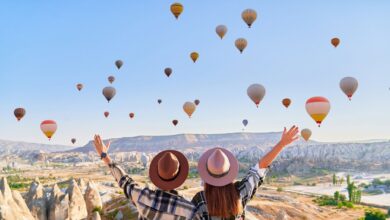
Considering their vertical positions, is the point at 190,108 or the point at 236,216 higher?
the point at 190,108

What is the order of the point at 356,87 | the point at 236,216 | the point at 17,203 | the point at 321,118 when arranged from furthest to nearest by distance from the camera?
the point at 356,87 < the point at 321,118 < the point at 17,203 < the point at 236,216

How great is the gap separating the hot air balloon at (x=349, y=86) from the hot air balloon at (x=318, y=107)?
7702 mm

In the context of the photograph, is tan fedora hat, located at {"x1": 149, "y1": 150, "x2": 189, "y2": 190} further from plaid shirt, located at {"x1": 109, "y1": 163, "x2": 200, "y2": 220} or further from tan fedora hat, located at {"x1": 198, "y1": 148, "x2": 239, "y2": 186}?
tan fedora hat, located at {"x1": 198, "y1": 148, "x2": 239, "y2": 186}

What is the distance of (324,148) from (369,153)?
21.5m

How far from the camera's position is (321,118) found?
20516 millimetres

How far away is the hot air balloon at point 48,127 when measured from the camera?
26422 millimetres

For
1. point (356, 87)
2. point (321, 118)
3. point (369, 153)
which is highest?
point (369, 153)

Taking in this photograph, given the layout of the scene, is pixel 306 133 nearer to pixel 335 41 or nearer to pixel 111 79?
pixel 335 41

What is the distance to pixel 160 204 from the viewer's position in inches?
152

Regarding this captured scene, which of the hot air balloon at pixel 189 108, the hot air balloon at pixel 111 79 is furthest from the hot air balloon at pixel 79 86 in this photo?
the hot air balloon at pixel 189 108

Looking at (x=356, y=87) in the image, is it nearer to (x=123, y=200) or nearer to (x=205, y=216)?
(x=123, y=200)

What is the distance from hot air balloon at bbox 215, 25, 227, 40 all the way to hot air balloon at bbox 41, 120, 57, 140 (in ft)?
46.5

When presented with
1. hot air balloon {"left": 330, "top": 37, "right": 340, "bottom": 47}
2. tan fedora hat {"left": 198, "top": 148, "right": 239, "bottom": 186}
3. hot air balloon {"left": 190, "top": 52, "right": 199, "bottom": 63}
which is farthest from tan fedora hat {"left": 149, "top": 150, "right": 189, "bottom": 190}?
hot air balloon {"left": 330, "top": 37, "right": 340, "bottom": 47}


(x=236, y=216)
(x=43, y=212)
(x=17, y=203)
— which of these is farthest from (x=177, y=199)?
(x=43, y=212)
